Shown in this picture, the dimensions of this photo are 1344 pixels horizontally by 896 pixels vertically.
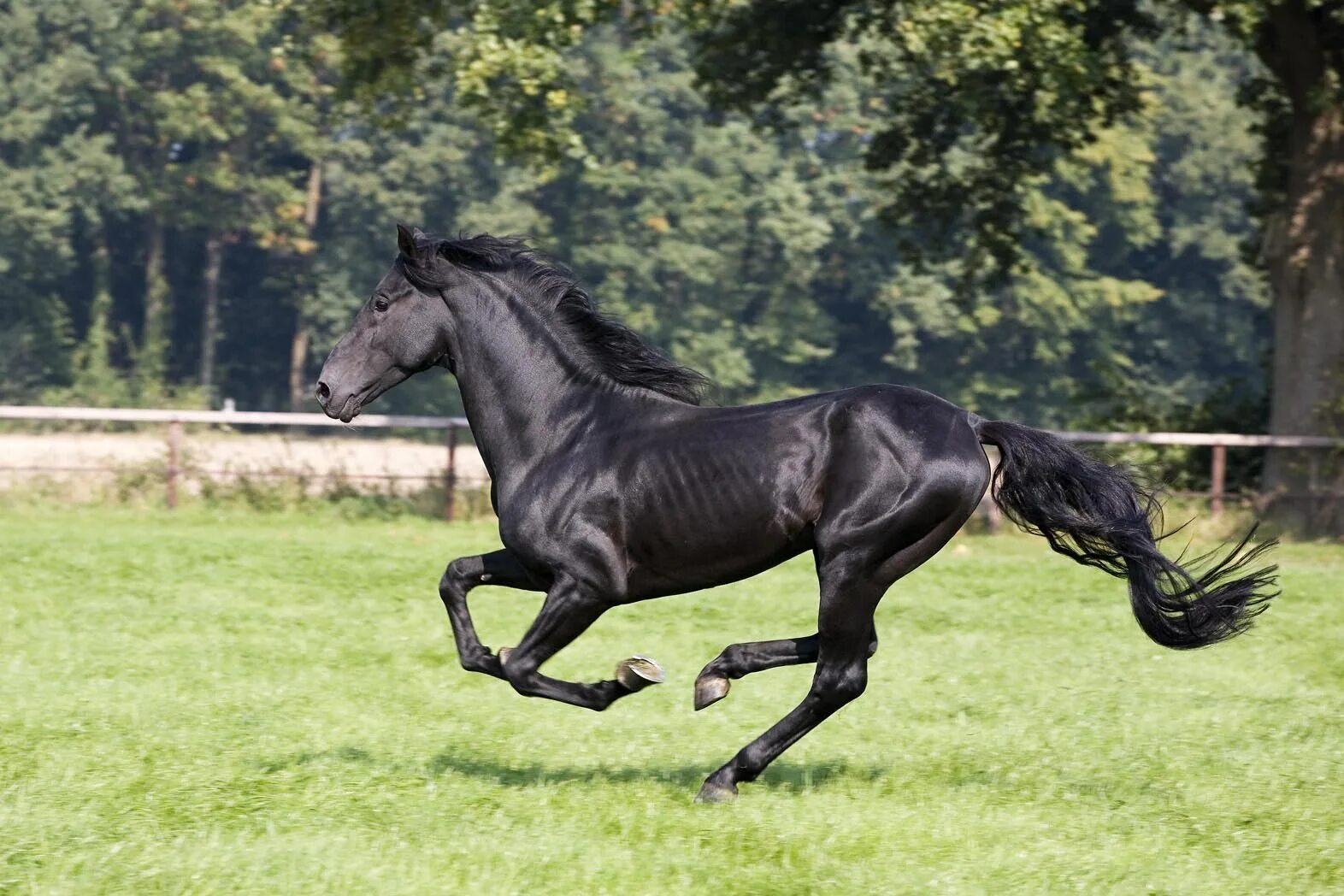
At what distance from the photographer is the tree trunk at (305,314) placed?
51062 mm

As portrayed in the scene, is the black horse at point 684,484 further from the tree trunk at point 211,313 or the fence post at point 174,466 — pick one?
the tree trunk at point 211,313

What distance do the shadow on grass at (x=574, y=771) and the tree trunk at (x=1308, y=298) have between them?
12982 mm

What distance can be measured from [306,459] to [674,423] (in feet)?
45.7

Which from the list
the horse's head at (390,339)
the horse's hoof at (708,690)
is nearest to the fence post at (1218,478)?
the horse's hoof at (708,690)

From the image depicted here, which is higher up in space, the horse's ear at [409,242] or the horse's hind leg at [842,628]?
the horse's ear at [409,242]

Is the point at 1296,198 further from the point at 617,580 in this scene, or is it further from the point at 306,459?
the point at 617,580

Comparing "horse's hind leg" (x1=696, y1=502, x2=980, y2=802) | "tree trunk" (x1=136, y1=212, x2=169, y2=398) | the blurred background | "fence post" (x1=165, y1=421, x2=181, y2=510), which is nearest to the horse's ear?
"horse's hind leg" (x1=696, y1=502, x2=980, y2=802)

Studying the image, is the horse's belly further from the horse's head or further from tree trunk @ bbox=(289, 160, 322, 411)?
tree trunk @ bbox=(289, 160, 322, 411)

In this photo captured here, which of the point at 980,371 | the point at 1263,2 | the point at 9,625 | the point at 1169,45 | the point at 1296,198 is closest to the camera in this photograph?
the point at 9,625

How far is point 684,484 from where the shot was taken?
6.80 meters

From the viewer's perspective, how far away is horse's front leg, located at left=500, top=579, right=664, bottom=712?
6.70m

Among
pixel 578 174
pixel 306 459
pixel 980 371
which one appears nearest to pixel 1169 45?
pixel 980 371

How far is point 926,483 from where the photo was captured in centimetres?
675

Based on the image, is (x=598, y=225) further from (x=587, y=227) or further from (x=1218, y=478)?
(x=1218, y=478)
